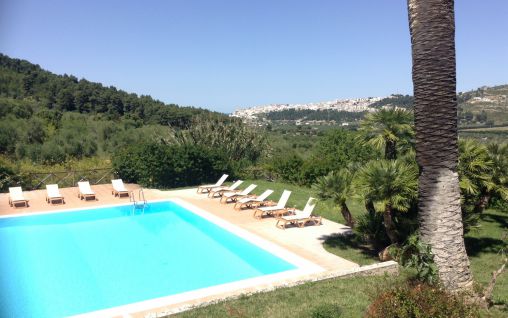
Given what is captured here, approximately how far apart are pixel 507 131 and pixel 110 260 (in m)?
43.8

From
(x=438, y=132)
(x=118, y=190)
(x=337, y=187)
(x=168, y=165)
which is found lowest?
(x=118, y=190)

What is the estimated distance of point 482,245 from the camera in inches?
382

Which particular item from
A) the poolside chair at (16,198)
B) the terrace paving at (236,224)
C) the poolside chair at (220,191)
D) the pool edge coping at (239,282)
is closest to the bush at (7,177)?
the terrace paving at (236,224)

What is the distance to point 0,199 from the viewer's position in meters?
16.2

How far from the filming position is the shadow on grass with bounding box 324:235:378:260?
936 centimetres

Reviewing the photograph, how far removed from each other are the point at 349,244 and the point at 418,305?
581 cm

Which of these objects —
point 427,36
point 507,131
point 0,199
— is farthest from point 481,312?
point 507,131

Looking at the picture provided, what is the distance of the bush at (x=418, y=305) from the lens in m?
4.30

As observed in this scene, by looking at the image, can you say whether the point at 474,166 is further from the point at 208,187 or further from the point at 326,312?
the point at 208,187

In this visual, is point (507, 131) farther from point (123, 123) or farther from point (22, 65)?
point (22, 65)

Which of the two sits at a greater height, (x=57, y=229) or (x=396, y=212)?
(x=396, y=212)

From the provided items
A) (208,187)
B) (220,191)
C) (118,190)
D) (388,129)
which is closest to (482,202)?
(388,129)

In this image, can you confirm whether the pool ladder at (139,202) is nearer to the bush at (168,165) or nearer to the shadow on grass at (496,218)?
the bush at (168,165)

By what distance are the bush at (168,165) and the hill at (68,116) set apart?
519cm
